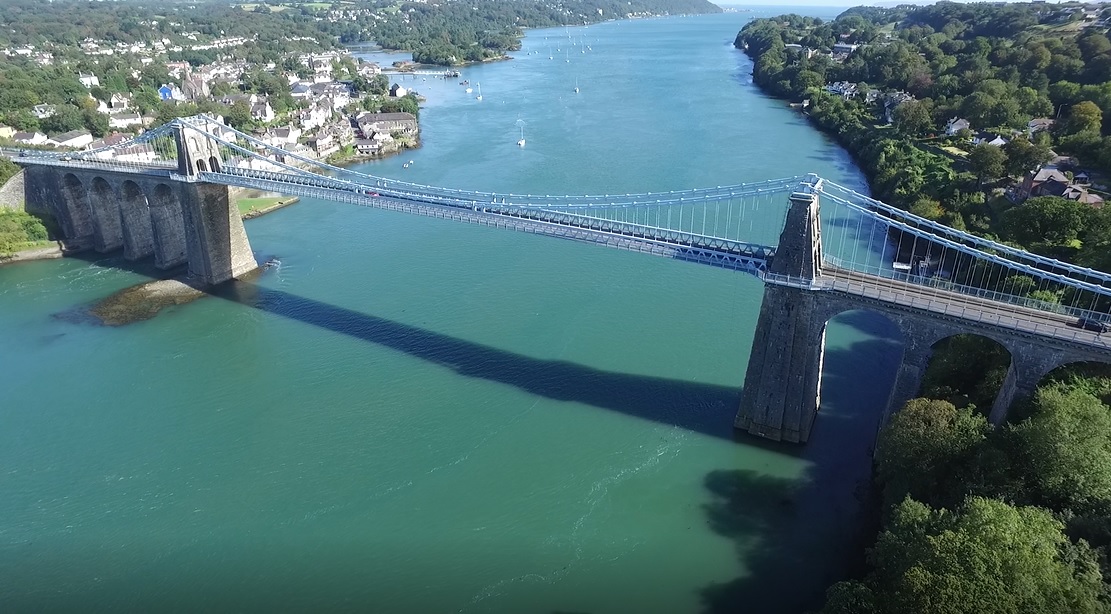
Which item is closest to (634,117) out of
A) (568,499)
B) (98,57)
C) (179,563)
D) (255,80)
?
(255,80)

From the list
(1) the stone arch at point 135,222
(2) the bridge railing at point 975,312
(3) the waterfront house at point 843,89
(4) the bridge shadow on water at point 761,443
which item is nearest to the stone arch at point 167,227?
(1) the stone arch at point 135,222

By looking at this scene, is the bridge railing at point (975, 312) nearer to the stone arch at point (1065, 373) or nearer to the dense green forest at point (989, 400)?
the stone arch at point (1065, 373)

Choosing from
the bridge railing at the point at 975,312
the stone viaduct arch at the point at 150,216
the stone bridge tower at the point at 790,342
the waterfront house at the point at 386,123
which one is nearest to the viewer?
the bridge railing at the point at 975,312

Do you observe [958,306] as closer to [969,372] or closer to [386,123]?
[969,372]

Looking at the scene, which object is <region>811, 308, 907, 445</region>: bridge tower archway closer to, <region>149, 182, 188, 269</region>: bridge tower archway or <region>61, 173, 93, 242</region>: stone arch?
<region>149, 182, 188, 269</region>: bridge tower archway

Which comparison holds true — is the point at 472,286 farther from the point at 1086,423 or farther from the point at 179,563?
the point at 1086,423

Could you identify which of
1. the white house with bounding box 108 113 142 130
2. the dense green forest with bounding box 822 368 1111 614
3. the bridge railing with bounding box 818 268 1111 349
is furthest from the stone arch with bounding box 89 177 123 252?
the dense green forest with bounding box 822 368 1111 614
